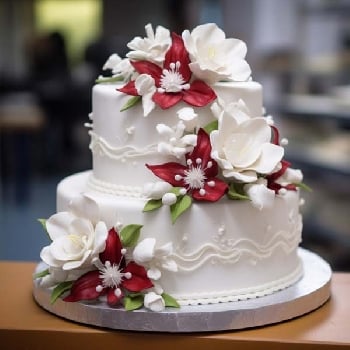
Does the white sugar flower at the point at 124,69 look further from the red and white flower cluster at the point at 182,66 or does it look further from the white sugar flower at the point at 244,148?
Answer: the white sugar flower at the point at 244,148

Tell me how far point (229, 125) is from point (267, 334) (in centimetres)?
40

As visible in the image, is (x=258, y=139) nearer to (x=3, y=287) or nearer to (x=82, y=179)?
(x=82, y=179)

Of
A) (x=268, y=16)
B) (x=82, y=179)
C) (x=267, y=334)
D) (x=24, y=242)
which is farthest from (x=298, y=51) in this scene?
(x=267, y=334)

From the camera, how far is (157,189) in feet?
4.73

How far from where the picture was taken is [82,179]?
70.1 inches

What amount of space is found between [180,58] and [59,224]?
0.41 metres

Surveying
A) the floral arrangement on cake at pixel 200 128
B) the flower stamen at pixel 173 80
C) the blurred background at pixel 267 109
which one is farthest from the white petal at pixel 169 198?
the blurred background at pixel 267 109

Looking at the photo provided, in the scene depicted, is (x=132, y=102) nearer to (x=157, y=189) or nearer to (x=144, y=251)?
(x=157, y=189)

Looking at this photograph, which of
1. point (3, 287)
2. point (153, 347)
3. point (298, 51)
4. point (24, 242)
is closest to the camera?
point (153, 347)

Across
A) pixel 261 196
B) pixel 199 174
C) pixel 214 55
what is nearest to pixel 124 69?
pixel 214 55

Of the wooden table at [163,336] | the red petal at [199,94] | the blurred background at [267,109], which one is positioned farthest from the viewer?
the blurred background at [267,109]

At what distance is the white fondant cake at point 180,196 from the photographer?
4.72ft

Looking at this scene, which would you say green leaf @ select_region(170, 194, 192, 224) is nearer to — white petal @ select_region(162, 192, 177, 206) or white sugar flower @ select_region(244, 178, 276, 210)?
white petal @ select_region(162, 192, 177, 206)

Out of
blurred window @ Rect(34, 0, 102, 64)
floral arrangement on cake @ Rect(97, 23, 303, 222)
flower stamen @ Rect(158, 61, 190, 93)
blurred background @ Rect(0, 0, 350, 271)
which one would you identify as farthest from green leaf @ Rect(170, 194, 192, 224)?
blurred window @ Rect(34, 0, 102, 64)
